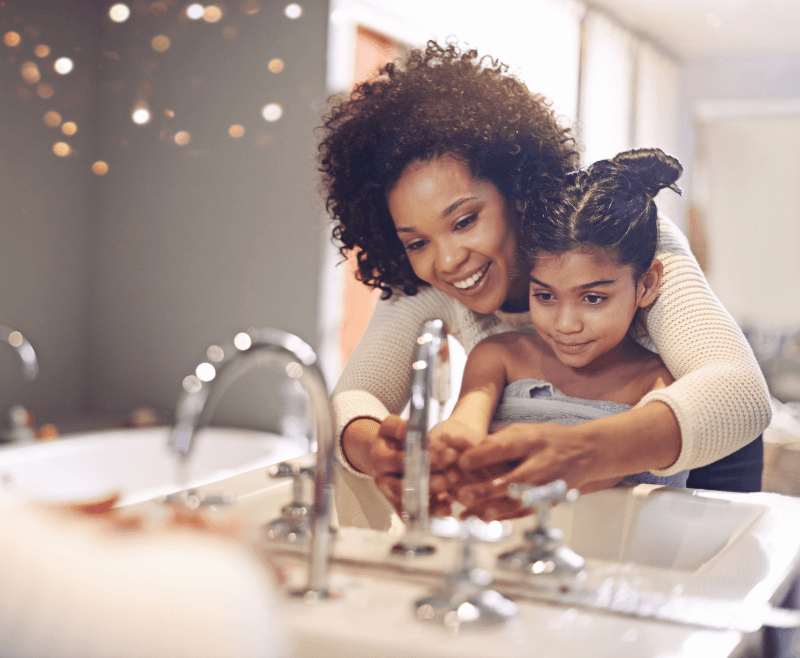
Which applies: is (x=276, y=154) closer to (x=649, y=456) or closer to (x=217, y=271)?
(x=217, y=271)

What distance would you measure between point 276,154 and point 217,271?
194mm

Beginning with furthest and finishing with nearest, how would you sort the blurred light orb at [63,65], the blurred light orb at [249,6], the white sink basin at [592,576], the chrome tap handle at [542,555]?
the blurred light orb at [249,6]
the blurred light orb at [63,65]
the chrome tap handle at [542,555]
the white sink basin at [592,576]

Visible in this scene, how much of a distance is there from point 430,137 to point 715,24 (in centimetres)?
31

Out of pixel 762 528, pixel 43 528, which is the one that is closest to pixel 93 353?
pixel 43 528

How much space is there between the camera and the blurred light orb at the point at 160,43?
3.63 feet

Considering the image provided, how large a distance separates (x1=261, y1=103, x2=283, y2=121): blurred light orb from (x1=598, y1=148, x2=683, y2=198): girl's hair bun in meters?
0.58


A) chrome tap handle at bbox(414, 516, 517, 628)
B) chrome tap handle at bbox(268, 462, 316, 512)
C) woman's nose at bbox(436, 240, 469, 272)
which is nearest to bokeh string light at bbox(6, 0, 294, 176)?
woman's nose at bbox(436, 240, 469, 272)

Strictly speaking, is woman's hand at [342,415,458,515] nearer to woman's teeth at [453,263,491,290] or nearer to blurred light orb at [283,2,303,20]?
woman's teeth at [453,263,491,290]

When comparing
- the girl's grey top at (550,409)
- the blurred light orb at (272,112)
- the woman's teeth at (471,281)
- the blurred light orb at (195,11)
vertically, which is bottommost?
the girl's grey top at (550,409)

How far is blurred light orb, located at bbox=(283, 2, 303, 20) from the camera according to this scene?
1162 mm

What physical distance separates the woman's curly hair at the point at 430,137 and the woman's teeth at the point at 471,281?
0.05 m

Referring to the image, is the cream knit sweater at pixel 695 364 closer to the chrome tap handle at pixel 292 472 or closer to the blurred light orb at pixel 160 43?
the chrome tap handle at pixel 292 472

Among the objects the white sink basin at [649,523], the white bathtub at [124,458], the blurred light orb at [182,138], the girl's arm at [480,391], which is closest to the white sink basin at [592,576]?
the white sink basin at [649,523]

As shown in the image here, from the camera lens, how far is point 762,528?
631mm
